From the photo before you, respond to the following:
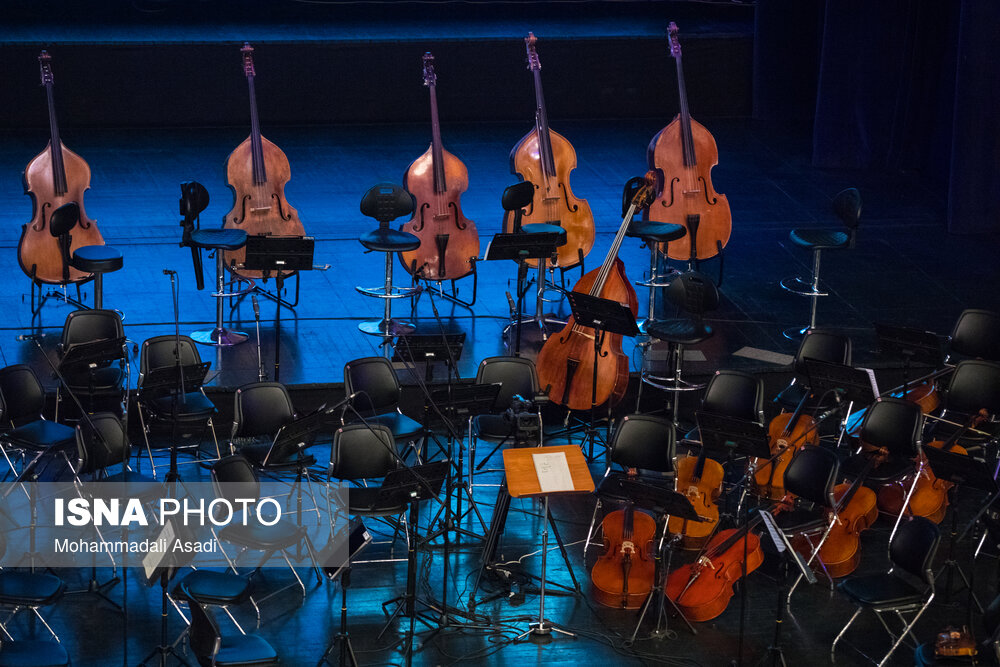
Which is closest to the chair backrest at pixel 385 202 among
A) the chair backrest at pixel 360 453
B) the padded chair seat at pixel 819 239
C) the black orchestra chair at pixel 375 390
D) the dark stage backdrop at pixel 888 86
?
the black orchestra chair at pixel 375 390

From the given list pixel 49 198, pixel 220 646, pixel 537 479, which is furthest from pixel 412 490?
pixel 49 198

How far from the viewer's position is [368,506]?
28.5ft

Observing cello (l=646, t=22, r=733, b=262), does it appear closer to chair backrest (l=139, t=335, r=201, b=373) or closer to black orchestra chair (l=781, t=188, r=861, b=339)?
black orchestra chair (l=781, t=188, r=861, b=339)

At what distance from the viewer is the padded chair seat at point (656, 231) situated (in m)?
11.4

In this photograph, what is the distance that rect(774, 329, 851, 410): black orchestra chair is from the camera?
10.5 metres

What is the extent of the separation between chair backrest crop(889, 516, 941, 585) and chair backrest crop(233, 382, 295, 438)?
161 inches

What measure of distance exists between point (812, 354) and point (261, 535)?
4.51 m

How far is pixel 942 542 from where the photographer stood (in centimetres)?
971

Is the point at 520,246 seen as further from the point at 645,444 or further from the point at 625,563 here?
the point at 625,563

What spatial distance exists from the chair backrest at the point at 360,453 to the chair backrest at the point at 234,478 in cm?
60

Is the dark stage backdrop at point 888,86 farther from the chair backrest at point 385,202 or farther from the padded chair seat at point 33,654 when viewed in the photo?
the padded chair seat at point 33,654

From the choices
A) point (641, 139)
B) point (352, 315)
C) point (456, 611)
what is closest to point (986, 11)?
point (641, 139)

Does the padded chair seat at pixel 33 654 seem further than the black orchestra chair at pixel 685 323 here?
No

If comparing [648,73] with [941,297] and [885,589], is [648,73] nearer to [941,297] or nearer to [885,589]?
[941,297]
